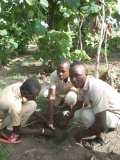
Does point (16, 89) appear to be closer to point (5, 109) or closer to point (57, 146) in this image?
point (5, 109)

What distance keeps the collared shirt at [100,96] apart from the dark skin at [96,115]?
69 millimetres

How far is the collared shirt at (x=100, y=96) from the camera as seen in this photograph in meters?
3.89

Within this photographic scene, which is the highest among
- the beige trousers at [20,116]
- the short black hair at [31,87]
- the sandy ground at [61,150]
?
the short black hair at [31,87]

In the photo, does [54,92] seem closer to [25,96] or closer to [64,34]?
[25,96]

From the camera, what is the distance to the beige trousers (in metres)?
4.14

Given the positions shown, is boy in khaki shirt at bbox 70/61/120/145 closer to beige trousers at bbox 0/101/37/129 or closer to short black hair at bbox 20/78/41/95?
short black hair at bbox 20/78/41/95

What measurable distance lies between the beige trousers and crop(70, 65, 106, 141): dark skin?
59 cm

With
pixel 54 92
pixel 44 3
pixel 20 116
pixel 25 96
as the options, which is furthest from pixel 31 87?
pixel 44 3

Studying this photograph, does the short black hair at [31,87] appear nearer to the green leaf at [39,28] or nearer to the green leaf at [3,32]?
the green leaf at [39,28]

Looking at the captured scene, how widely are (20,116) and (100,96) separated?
3.04 feet

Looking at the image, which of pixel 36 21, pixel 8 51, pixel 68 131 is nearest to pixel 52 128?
pixel 68 131

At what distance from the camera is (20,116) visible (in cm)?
422

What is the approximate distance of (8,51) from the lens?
8.16 metres

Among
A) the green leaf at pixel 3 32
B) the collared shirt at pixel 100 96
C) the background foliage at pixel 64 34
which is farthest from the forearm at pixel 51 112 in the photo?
the green leaf at pixel 3 32
